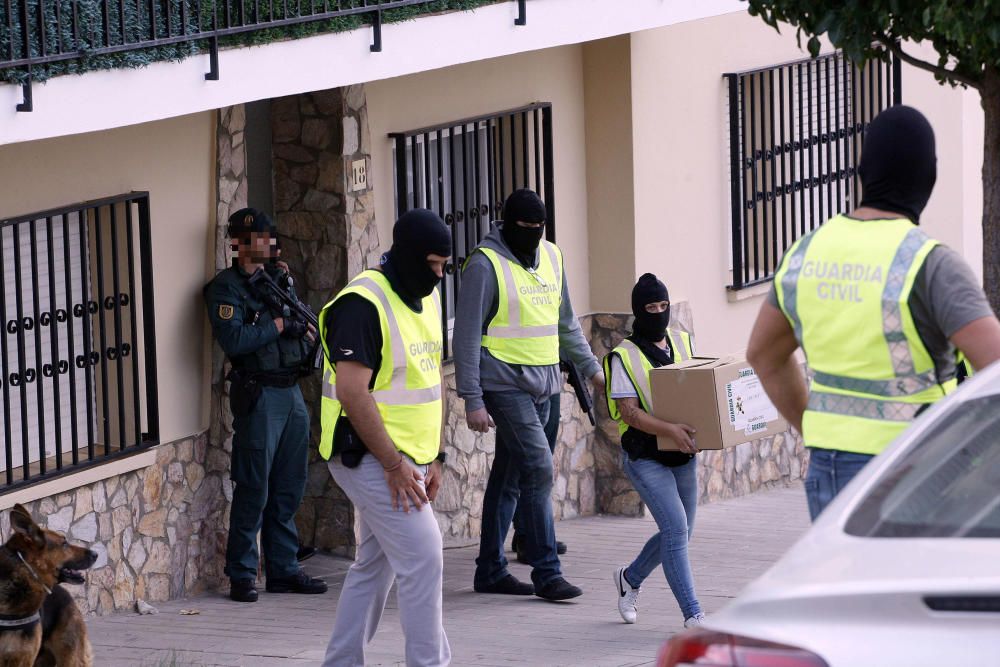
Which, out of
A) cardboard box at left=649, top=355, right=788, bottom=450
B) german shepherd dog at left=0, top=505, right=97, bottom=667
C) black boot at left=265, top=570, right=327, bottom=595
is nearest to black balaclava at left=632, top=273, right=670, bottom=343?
cardboard box at left=649, top=355, right=788, bottom=450

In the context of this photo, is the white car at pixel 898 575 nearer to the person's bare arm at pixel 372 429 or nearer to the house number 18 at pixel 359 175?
the person's bare arm at pixel 372 429

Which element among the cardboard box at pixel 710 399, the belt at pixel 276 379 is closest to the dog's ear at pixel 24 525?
the belt at pixel 276 379

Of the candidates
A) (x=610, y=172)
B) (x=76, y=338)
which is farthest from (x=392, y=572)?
(x=610, y=172)

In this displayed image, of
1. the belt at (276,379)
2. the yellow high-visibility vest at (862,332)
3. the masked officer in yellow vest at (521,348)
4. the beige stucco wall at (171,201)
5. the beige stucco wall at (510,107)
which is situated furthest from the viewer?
the beige stucco wall at (510,107)

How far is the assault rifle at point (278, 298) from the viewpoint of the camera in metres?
→ 8.73

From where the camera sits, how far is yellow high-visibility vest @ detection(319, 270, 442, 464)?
20.3ft

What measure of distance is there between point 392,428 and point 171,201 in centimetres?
303

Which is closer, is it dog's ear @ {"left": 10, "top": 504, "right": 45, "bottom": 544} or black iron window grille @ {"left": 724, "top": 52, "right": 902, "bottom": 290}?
dog's ear @ {"left": 10, "top": 504, "right": 45, "bottom": 544}

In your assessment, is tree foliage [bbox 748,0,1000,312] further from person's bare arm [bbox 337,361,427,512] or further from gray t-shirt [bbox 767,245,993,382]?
gray t-shirt [bbox 767,245,993,382]

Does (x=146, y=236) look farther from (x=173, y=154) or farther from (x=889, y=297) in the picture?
(x=889, y=297)

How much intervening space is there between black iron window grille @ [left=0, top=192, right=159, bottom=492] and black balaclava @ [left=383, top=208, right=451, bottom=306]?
2330 millimetres

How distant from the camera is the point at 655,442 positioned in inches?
307

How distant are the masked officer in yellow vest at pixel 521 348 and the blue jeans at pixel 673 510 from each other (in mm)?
728

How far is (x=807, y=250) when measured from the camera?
4.78 m
